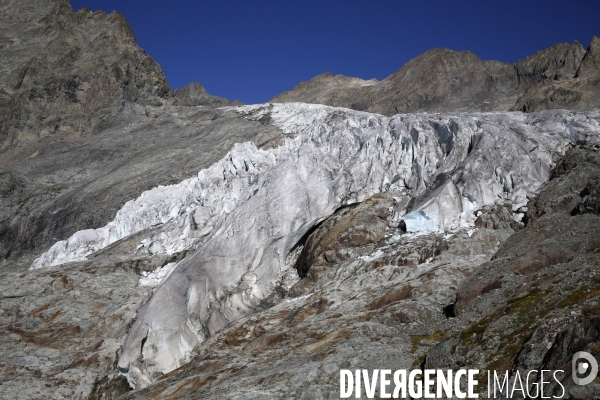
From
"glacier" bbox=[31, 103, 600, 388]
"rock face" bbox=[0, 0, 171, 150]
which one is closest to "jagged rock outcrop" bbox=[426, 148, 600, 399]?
"glacier" bbox=[31, 103, 600, 388]

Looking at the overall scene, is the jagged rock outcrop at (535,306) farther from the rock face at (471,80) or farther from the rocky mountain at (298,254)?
the rock face at (471,80)

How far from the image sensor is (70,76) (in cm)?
12038

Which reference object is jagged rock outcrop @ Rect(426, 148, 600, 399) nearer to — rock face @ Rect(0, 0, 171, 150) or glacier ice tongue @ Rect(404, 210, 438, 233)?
glacier ice tongue @ Rect(404, 210, 438, 233)

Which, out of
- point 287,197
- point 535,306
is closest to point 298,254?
point 287,197

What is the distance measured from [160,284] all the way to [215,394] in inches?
892

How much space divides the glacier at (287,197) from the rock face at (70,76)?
4933 cm

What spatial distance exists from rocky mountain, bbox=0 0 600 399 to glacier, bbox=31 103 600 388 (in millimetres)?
214

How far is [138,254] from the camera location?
59.4 metres

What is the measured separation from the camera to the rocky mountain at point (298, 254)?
30344 millimetres

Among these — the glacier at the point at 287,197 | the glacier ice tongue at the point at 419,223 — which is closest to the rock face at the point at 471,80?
the glacier at the point at 287,197

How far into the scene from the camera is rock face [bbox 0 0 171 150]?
113000 mm

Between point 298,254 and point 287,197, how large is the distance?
830 cm

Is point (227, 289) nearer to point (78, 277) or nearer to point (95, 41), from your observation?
point (78, 277)

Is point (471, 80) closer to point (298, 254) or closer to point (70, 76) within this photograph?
point (70, 76)
